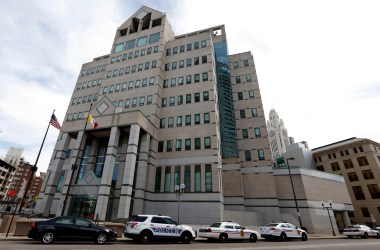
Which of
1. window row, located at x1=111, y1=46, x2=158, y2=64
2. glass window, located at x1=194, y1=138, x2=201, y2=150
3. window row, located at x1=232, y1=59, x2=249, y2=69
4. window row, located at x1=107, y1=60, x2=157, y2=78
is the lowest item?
glass window, located at x1=194, y1=138, x2=201, y2=150

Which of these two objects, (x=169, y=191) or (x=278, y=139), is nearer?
(x=169, y=191)

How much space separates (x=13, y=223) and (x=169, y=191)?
60.8 ft

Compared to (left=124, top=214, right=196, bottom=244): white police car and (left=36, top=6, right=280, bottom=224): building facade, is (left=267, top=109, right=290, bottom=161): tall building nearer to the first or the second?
(left=36, top=6, right=280, bottom=224): building facade

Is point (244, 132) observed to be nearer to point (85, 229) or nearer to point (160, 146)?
point (160, 146)

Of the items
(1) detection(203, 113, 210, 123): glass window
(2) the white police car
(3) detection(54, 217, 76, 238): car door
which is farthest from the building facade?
(2) the white police car

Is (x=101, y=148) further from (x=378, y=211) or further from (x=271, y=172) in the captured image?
(x=378, y=211)

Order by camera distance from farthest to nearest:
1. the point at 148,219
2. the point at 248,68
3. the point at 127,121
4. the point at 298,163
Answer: the point at 298,163
the point at 248,68
the point at 127,121
the point at 148,219

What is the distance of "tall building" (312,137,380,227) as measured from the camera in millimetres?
52312

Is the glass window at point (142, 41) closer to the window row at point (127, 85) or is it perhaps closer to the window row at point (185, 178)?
the window row at point (127, 85)

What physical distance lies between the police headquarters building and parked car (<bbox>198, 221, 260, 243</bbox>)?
8.92 metres

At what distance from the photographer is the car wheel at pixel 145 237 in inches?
523

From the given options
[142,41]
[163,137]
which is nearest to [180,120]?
[163,137]

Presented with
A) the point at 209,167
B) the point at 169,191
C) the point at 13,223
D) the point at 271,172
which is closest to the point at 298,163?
the point at 271,172

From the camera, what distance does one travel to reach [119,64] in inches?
1732
